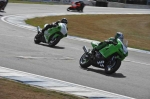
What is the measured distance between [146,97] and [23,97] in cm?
352

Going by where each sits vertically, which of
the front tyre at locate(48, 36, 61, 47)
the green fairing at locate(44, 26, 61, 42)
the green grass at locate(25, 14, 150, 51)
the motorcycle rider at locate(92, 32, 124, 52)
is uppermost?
the motorcycle rider at locate(92, 32, 124, 52)

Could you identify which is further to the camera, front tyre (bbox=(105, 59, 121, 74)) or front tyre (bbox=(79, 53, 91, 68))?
front tyre (bbox=(79, 53, 91, 68))

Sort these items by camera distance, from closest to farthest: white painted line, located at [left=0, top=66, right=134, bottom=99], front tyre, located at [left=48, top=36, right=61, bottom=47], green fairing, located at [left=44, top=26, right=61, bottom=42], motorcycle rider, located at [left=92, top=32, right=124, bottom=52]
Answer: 1. white painted line, located at [left=0, top=66, right=134, bottom=99]
2. motorcycle rider, located at [left=92, top=32, right=124, bottom=52]
3. front tyre, located at [left=48, top=36, right=61, bottom=47]
4. green fairing, located at [left=44, top=26, right=61, bottom=42]

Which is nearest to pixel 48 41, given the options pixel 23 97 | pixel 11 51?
pixel 11 51

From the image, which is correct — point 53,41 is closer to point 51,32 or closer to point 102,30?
point 51,32

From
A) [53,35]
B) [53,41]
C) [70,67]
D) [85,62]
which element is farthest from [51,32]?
[70,67]

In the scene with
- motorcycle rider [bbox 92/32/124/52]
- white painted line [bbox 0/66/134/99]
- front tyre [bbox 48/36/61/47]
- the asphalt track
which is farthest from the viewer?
front tyre [bbox 48/36/61/47]

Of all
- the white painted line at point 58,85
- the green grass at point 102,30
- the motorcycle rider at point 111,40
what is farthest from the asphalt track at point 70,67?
the green grass at point 102,30

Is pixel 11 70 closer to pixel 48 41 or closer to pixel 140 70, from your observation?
pixel 140 70

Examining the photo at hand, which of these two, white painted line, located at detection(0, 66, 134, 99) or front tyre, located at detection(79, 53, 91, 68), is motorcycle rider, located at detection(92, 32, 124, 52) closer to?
front tyre, located at detection(79, 53, 91, 68)

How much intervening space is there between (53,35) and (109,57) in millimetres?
6095

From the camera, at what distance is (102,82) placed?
12.9m

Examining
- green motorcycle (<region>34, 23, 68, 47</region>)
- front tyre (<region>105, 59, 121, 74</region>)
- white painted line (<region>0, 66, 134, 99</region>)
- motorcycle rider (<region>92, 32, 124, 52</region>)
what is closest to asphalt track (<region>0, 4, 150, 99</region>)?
front tyre (<region>105, 59, 121, 74</region>)

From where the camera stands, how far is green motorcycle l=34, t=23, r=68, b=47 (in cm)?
2030
